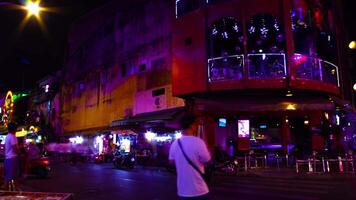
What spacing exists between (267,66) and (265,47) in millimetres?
2110

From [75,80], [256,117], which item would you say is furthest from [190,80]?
[75,80]

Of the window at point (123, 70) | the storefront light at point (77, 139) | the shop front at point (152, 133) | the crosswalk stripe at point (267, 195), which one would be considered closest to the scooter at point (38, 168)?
the shop front at point (152, 133)

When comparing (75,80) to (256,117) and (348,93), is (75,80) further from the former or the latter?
(348,93)

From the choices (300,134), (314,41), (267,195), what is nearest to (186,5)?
(314,41)

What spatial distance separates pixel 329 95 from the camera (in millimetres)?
25203

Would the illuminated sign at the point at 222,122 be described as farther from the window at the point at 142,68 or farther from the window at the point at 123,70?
the window at the point at 123,70

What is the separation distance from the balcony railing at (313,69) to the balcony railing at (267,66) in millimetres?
835

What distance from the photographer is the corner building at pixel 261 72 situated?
23375 millimetres

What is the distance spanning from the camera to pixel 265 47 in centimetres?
2503

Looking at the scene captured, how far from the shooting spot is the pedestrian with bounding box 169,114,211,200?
5.47m

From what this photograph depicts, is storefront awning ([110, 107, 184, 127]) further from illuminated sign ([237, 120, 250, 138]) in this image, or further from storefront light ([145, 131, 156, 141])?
illuminated sign ([237, 120, 250, 138])

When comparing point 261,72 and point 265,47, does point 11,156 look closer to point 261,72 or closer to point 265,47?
point 261,72

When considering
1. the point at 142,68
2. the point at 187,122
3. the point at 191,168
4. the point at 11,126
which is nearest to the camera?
the point at 191,168

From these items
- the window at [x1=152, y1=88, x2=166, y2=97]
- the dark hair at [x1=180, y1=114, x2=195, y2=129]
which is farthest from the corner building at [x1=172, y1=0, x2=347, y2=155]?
the dark hair at [x1=180, y1=114, x2=195, y2=129]
